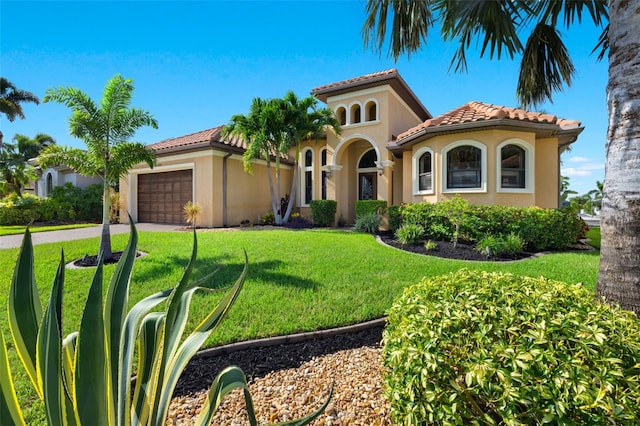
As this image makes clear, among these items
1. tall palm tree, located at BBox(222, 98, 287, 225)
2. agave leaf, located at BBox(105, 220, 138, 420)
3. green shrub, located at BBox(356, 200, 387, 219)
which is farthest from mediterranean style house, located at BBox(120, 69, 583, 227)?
agave leaf, located at BBox(105, 220, 138, 420)

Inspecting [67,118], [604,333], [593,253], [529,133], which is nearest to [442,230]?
[593,253]

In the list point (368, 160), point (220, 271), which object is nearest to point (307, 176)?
point (368, 160)

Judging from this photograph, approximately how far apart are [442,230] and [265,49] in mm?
8107

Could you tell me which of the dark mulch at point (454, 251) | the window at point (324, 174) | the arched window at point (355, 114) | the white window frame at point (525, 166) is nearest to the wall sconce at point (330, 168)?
the window at point (324, 174)

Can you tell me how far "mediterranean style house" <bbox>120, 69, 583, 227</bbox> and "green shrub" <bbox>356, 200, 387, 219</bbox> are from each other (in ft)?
4.21

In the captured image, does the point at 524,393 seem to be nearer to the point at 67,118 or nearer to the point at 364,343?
the point at 364,343

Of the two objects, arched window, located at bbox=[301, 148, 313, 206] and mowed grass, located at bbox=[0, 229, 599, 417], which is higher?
arched window, located at bbox=[301, 148, 313, 206]

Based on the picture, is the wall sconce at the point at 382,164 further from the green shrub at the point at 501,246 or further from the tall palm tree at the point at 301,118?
the green shrub at the point at 501,246

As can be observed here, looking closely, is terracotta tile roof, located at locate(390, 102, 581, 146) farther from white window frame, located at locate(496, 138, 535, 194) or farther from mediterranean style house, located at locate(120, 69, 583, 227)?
white window frame, located at locate(496, 138, 535, 194)

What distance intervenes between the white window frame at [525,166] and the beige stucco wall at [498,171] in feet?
0.13

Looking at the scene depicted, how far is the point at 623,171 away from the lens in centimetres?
315

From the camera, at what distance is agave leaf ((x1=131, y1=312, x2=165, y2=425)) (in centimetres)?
162

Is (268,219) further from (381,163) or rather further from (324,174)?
(381,163)

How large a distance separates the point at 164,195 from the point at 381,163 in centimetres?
1205
